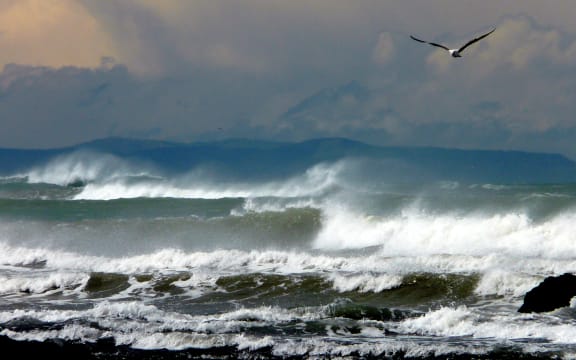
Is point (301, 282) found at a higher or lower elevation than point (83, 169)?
lower

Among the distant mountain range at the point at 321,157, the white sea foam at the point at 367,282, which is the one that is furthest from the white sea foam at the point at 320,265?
the distant mountain range at the point at 321,157

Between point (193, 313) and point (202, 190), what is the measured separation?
49963 millimetres

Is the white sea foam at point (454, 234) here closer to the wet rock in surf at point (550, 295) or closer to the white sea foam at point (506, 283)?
the white sea foam at point (506, 283)

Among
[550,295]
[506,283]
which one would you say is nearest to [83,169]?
[506,283]

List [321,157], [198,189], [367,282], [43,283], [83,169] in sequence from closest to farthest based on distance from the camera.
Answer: [367,282], [43,283], [198,189], [83,169], [321,157]

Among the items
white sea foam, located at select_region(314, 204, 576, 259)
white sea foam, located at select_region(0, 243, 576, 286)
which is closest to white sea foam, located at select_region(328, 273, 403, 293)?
white sea foam, located at select_region(0, 243, 576, 286)

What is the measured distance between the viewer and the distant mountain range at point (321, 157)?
140875mm

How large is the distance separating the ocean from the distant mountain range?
92248 millimetres

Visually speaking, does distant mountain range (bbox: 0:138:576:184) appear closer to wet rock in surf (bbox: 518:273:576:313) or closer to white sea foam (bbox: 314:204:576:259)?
white sea foam (bbox: 314:204:576:259)

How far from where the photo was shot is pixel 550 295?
710 inches

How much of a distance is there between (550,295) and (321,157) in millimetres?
133506

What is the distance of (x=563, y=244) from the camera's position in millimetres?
28969

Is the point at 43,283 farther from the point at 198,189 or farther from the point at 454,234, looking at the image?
the point at 198,189

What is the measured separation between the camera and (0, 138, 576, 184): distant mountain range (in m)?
141
